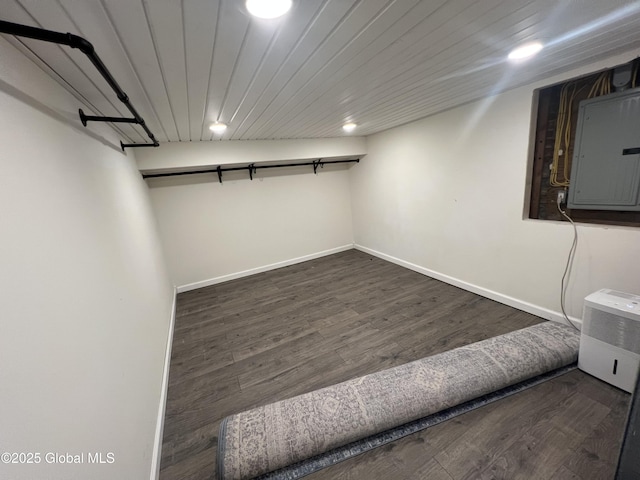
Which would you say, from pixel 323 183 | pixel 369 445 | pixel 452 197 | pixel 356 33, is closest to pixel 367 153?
pixel 323 183

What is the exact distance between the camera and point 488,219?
2.82 m

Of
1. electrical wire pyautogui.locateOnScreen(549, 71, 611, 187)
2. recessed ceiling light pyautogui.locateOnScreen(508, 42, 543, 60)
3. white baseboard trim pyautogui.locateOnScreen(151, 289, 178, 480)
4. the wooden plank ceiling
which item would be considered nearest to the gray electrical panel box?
electrical wire pyautogui.locateOnScreen(549, 71, 611, 187)

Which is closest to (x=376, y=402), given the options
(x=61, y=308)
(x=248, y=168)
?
(x=61, y=308)

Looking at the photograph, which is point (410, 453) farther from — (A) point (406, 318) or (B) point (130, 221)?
(B) point (130, 221)

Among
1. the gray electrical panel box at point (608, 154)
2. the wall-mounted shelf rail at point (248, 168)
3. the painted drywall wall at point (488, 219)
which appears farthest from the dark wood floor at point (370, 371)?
the wall-mounted shelf rail at point (248, 168)

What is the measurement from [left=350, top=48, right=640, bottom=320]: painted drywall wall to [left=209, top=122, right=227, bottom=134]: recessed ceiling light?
8.07ft

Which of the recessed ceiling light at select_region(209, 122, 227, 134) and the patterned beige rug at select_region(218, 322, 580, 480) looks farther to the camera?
the recessed ceiling light at select_region(209, 122, 227, 134)

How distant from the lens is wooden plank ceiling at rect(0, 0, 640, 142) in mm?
926

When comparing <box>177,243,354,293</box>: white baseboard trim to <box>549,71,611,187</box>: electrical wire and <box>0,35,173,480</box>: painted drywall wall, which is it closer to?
<box>0,35,173,480</box>: painted drywall wall

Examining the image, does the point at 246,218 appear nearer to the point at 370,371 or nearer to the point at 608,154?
the point at 370,371

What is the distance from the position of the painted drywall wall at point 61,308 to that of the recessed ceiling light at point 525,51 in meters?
2.37

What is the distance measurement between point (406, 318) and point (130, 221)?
2.75 metres

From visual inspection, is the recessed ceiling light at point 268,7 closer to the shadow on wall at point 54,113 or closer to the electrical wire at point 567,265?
the shadow on wall at point 54,113

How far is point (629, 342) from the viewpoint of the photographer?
1621 millimetres
